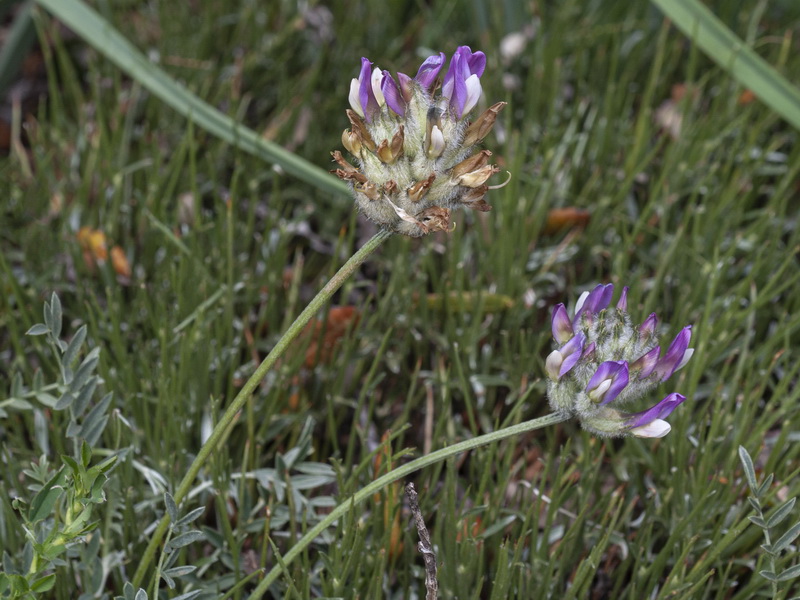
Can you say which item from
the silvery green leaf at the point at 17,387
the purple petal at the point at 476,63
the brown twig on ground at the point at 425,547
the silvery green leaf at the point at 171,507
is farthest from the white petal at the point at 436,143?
the silvery green leaf at the point at 17,387

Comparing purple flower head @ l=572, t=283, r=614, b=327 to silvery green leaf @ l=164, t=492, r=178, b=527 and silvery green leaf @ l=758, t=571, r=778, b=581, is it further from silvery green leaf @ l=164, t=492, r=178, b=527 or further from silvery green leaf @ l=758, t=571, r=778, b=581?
silvery green leaf @ l=164, t=492, r=178, b=527

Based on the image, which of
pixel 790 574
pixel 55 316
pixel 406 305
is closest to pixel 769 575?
pixel 790 574

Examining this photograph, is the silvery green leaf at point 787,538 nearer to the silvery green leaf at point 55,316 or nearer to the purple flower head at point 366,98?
the purple flower head at point 366,98

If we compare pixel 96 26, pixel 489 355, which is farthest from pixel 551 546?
pixel 96 26

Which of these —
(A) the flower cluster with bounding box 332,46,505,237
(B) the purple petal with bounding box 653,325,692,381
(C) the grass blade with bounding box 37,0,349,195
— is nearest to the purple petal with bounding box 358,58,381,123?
(A) the flower cluster with bounding box 332,46,505,237

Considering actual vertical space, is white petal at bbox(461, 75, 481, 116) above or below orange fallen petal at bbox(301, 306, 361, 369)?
above

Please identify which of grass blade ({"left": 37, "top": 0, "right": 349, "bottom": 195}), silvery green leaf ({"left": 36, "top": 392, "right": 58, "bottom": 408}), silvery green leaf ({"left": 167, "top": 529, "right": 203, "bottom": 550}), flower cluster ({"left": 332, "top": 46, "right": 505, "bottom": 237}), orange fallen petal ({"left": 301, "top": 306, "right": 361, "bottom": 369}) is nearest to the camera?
flower cluster ({"left": 332, "top": 46, "right": 505, "bottom": 237})

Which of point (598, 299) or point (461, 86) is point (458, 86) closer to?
point (461, 86)
